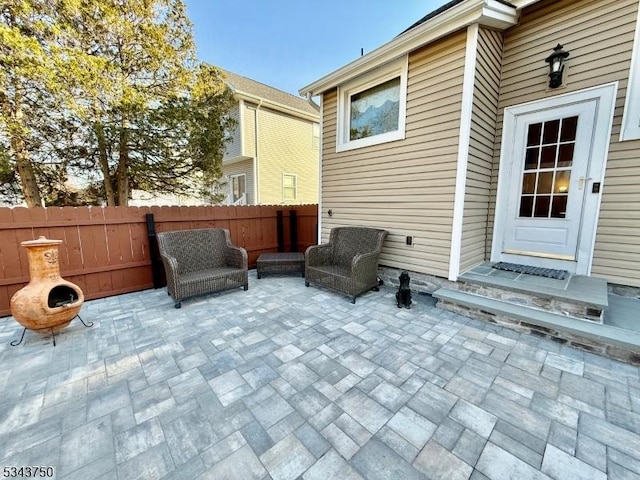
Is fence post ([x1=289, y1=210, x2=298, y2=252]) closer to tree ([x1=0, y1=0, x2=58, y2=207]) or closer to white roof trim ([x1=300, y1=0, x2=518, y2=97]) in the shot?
white roof trim ([x1=300, y1=0, x2=518, y2=97])

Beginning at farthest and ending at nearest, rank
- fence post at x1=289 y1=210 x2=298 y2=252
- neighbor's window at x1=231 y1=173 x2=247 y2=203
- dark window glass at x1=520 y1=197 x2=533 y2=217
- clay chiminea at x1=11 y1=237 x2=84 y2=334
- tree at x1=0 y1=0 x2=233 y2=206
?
neighbor's window at x1=231 y1=173 x2=247 y2=203
fence post at x1=289 y1=210 x2=298 y2=252
tree at x1=0 y1=0 x2=233 y2=206
dark window glass at x1=520 y1=197 x2=533 y2=217
clay chiminea at x1=11 y1=237 x2=84 y2=334

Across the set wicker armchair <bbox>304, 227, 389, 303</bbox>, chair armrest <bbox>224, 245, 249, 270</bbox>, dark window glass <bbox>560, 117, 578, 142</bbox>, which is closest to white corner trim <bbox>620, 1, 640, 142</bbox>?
dark window glass <bbox>560, 117, 578, 142</bbox>

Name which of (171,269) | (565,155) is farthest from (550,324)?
(171,269)

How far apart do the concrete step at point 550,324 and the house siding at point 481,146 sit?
546 millimetres

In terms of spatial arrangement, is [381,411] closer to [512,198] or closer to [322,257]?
[322,257]

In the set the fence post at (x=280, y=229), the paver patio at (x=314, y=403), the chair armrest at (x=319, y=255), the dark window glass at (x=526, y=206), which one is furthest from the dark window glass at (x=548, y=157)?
the fence post at (x=280, y=229)

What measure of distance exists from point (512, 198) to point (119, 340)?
5.17 meters

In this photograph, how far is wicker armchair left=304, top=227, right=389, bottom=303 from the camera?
3631mm

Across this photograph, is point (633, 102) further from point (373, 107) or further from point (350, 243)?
point (350, 243)

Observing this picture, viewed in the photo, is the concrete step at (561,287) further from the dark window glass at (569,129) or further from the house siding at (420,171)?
the dark window glass at (569,129)

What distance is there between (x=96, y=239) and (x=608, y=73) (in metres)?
6.82

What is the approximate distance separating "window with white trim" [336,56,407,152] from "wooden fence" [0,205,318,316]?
269 centimetres

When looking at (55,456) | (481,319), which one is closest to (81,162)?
(55,456)

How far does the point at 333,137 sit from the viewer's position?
491 cm
